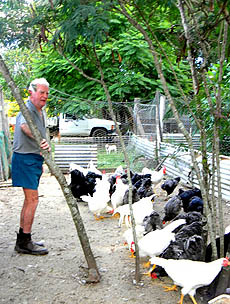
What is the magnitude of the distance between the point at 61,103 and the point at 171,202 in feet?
29.2

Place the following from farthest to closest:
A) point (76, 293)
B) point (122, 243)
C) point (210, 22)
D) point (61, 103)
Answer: point (61, 103) → point (122, 243) → point (76, 293) → point (210, 22)

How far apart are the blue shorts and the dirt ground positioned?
88cm

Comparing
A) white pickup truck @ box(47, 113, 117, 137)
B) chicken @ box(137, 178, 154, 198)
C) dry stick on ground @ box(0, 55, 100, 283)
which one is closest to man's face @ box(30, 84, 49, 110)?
dry stick on ground @ box(0, 55, 100, 283)

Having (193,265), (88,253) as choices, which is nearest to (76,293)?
(88,253)

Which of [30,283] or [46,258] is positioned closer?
[30,283]

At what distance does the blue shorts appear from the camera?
4043 mm

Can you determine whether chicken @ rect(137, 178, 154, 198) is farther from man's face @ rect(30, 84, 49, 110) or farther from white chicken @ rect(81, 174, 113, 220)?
man's face @ rect(30, 84, 49, 110)

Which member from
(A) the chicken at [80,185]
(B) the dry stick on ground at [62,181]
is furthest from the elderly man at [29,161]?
(A) the chicken at [80,185]

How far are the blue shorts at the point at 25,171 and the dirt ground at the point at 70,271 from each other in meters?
0.88

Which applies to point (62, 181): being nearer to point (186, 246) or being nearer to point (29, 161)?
point (29, 161)

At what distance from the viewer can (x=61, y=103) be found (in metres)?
13.2

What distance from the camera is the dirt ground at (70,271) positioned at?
3162mm

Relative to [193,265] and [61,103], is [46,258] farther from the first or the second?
[61,103]

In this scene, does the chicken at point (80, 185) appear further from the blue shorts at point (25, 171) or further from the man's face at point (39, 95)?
the man's face at point (39, 95)
